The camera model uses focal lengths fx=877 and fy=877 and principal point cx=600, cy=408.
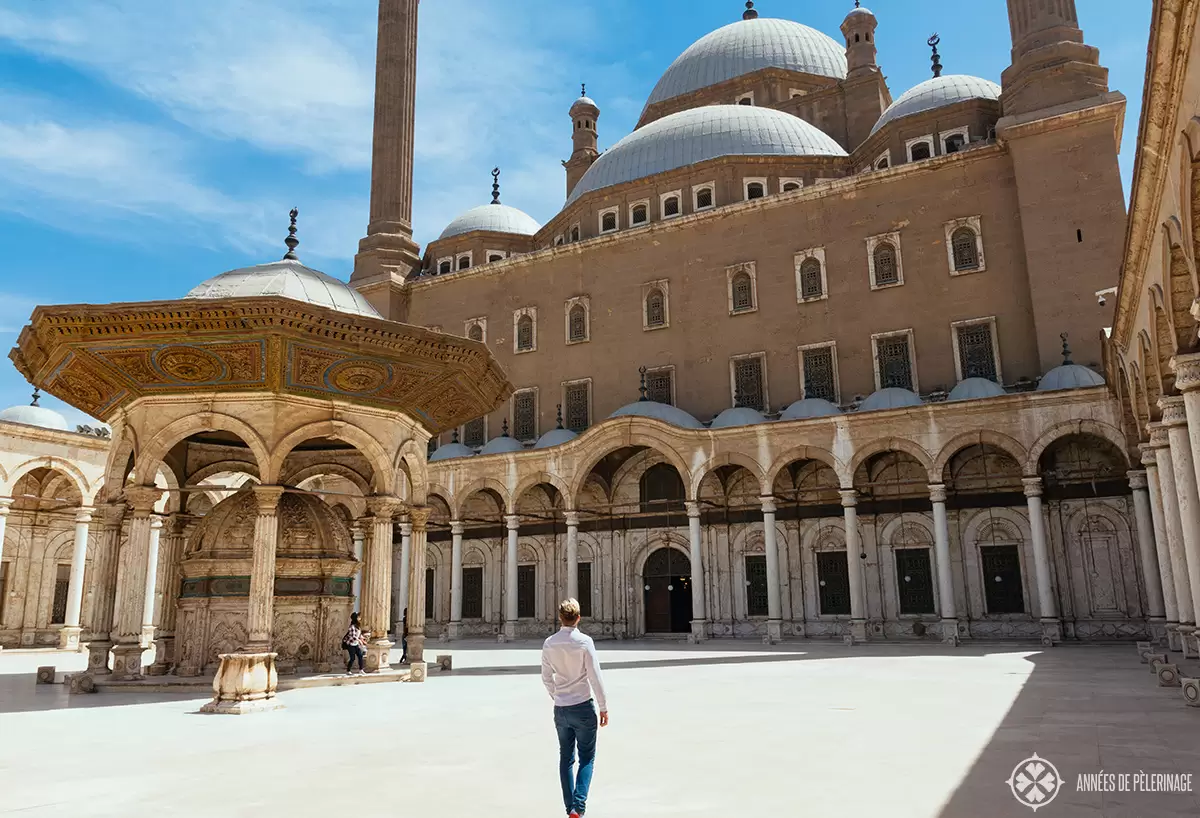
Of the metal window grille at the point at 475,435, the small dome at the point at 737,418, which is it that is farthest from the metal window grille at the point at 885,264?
the metal window grille at the point at 475,435

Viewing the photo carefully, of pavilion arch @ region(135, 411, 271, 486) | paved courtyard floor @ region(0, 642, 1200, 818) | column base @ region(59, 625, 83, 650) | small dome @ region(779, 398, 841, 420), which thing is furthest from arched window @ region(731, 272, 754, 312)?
column base @ region(59, 625, 83, 650)

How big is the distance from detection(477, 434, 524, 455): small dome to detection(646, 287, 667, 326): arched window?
5164mm

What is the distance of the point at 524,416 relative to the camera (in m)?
26.8

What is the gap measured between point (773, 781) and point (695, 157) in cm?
2466

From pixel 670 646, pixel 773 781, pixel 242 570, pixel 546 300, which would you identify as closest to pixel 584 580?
pixel 670 646

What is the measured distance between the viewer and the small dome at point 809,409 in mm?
21422

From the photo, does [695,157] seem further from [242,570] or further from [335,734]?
[335,734]

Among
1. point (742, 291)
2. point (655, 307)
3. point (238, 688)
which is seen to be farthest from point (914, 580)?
point (238, 688)

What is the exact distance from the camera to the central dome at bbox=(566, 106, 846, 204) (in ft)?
89.6

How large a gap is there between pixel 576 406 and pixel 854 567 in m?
9.75

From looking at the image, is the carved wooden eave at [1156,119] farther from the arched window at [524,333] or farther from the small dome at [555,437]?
the arched window at [524,333]

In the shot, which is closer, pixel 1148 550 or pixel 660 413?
pixel 1148 550

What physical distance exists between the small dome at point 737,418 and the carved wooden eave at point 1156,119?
11.3m

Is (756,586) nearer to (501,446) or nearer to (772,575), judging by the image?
(772,575)
